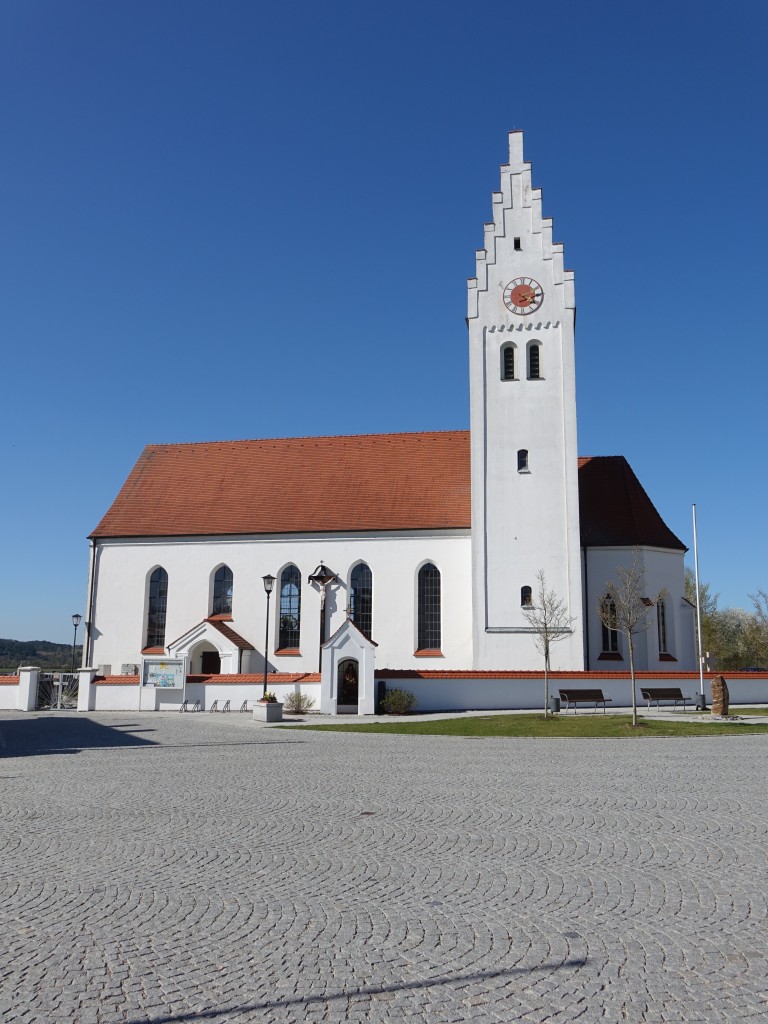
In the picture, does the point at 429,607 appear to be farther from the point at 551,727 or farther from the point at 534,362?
the point at 551,727

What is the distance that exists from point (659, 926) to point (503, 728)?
1786 cm

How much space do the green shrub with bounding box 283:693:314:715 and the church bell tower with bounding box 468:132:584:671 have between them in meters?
7.27

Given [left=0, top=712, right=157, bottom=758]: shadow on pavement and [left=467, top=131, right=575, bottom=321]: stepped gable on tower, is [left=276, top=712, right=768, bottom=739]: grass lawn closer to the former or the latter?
[left=0, top=712, right=157, bottom=758]: shadow on pavement

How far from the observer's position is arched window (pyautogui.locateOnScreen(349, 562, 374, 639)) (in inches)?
1470

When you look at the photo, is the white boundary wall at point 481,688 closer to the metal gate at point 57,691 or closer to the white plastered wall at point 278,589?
the white plastered wall at point 278,589

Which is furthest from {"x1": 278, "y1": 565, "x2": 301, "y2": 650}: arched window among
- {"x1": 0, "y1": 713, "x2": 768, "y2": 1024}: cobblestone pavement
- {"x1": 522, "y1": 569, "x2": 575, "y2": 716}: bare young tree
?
{"x1": 0, "y1": 713, "x2": 768, "y2": 1024}: cobblestone pavement

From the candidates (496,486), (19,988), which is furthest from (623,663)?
(19,988)

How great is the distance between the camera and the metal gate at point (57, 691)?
34.5 m

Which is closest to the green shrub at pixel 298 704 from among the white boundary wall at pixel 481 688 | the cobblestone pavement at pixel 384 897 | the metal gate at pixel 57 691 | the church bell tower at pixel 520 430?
the white boundary wall at pixel 481 688

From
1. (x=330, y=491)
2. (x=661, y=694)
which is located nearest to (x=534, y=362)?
(x=330, y=491)

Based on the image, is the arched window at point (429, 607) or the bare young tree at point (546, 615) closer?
the bare young tree at point (546, 615)

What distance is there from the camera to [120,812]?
432 inches

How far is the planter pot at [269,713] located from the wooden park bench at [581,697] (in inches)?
414

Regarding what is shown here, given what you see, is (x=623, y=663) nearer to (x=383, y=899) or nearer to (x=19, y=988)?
(x=383, y=899)
